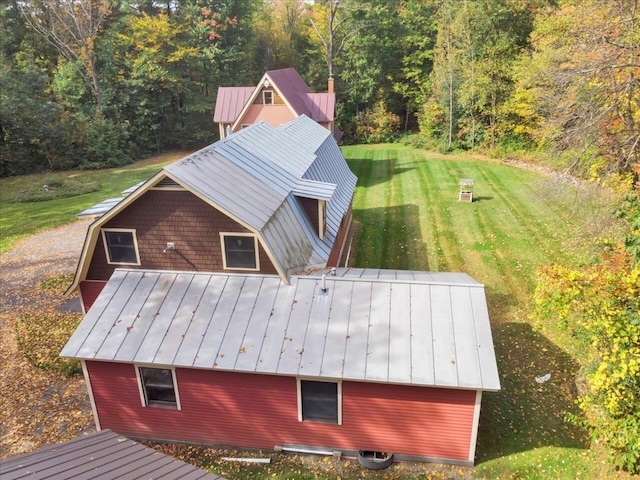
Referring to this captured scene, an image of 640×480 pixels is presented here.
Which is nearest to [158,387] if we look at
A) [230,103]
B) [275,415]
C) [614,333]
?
[275,415]

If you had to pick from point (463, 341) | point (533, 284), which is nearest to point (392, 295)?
point (463, 341)

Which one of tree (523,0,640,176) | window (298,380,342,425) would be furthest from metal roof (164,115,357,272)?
tree (523,0,640,176)

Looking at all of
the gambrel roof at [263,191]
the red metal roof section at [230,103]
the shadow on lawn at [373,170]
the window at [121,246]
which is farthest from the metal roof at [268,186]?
the red metal roof section at [230,103]

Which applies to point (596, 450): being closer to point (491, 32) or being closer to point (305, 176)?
point (305, 176)

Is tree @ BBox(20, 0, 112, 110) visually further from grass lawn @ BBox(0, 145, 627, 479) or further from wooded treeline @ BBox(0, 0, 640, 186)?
grass lawn @ BBox(0, 145, 627, 479)

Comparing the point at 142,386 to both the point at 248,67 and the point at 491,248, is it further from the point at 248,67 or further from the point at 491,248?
the point at 248,67
